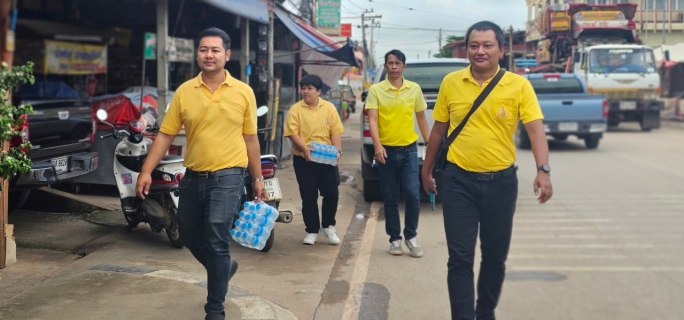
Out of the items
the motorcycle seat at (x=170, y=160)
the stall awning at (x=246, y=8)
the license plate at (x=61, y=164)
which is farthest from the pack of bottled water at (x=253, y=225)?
the stall awning at (x=246, y=8)

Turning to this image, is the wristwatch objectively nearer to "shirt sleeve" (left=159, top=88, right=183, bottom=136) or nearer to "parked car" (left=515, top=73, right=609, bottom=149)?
"shirt sleeve" (left=159, top=88, right=183, bottom=136)

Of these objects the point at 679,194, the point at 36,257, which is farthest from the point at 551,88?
the point at 36,257

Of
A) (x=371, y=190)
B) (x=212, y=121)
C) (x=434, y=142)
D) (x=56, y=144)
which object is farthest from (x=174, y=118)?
(x=371, y=190)

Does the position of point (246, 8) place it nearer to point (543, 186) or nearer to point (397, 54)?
point (397, 54)

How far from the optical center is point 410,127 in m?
7.32

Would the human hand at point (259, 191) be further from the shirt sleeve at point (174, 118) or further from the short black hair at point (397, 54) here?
the short black hair at point (397, 54)

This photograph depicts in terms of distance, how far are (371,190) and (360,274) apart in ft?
14.3

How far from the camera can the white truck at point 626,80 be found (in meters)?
23.2

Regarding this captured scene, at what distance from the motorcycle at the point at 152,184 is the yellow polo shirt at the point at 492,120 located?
3.22 metres

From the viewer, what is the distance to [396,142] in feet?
23.7

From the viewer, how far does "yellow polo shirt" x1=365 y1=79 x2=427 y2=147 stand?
7.24 metres

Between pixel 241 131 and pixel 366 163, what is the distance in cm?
562

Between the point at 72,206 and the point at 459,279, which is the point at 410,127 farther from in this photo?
the point at 72,206

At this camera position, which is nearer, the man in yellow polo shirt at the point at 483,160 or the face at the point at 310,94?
the man in yellow polo shirt at the point at 483,160
